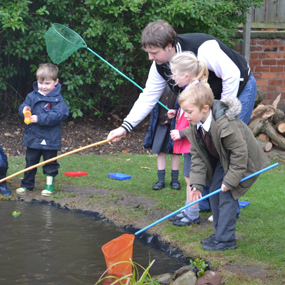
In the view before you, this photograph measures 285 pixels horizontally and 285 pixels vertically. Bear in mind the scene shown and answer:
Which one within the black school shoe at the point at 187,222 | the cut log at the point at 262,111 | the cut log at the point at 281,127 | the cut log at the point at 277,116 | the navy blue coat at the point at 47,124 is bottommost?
the black school shoe at the point at 187,222

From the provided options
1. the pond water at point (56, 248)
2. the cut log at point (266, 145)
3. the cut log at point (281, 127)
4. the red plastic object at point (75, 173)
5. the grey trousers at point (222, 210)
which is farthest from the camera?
the cut log at point (281, 127)

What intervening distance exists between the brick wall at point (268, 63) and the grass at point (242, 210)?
8.57ft

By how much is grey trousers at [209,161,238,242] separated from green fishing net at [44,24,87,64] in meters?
2.48

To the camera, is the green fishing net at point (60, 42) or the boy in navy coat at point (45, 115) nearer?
the boy in navy coat at point (45, 115)

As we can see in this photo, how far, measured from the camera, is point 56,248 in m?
3.60

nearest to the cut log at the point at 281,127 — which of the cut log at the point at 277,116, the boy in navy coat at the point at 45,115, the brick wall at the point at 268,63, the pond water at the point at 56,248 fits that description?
the cut log at the point at 277,116

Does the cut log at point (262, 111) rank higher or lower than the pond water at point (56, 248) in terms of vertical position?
higher

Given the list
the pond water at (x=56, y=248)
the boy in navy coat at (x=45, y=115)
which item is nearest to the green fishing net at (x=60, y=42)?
the boy in navy coat at (x=45, y=115)

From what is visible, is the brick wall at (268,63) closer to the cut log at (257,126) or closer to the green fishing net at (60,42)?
the cut log at (257,126)

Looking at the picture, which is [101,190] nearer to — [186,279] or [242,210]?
[242,210]

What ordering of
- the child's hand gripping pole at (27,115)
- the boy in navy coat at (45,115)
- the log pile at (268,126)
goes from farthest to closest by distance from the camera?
the log pile at (268,126) → the boy in navy coat at (45,115) → the child's hand gripping pole at (27,115)

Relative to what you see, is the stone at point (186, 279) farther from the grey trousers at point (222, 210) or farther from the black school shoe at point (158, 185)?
the black school shoe at point (158, 185)

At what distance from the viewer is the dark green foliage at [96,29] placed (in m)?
7.04

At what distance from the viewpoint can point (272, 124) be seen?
26.0ft
